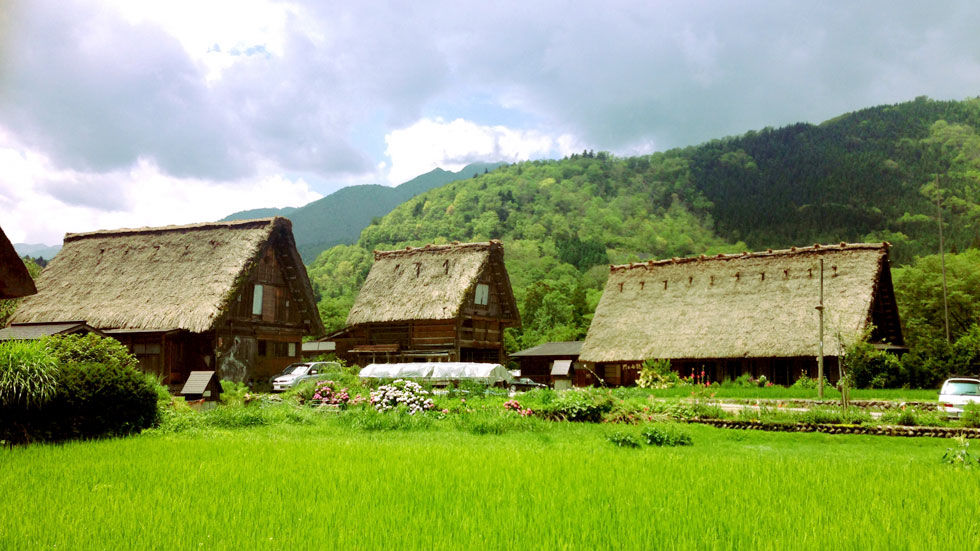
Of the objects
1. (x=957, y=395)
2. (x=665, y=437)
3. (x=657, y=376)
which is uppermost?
(x=957, y=395)

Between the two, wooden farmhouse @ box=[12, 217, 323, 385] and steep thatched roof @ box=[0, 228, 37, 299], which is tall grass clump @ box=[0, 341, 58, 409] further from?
wooden farmhouse @ box=[12, 217, 323, 385]

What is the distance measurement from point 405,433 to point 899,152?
107 meters

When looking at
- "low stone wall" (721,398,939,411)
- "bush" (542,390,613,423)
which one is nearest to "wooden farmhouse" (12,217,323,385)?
"bush" (542,390,613,423)

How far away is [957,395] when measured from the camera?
772 inches

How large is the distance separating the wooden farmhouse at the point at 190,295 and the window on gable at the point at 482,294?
8.89 meters

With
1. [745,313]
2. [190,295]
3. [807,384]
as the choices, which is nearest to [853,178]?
[745,313]

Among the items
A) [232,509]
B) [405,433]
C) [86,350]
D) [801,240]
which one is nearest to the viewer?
[232,509]

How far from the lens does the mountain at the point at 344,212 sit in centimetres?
15338

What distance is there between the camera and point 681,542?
18.2 ft

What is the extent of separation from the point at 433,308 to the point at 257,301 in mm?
8789

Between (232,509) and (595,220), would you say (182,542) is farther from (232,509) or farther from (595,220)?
(595,220)

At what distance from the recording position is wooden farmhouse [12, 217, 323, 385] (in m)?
30.2

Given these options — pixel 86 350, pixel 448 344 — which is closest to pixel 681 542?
pixel 86 350

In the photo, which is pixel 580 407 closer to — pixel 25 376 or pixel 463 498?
pixel 463 498
